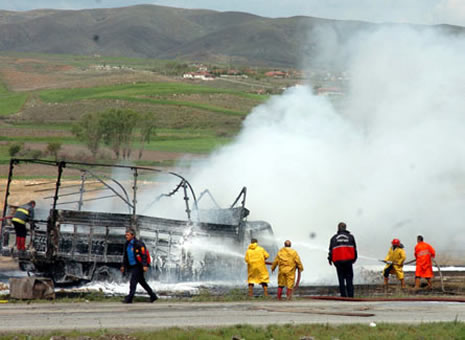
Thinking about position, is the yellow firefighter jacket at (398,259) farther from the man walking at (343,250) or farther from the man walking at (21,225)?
the man walking at (21,225)

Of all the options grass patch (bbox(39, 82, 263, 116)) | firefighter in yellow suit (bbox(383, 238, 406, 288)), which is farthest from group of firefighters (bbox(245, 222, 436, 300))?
grass patch (bbox(39, 82, 263, 116))

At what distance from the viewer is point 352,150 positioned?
33.7 meters

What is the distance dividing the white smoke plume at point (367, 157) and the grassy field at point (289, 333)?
1746 cm

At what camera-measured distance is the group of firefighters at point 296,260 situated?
18.2 metres

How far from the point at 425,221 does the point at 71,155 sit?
38728 millimetres

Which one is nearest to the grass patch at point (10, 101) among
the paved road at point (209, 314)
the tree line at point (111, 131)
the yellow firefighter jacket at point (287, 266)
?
the tree line at point (111, 131)

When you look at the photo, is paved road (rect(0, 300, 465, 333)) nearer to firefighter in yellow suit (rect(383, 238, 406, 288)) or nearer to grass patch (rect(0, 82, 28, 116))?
firefighter in yellow suit (rect(383, 238, 406, 288))

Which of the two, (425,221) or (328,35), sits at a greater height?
(328,35)

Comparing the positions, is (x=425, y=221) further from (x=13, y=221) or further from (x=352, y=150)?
(x=13, y=221)

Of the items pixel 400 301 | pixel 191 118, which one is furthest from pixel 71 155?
pixel 400 301

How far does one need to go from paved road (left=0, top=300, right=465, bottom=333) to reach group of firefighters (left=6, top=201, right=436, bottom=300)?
2.48 feet

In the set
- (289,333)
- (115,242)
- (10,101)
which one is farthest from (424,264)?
(10,101)

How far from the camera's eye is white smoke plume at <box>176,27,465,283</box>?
31.8m

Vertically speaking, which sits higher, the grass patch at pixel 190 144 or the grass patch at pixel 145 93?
the grass patch at pixel 145 93
